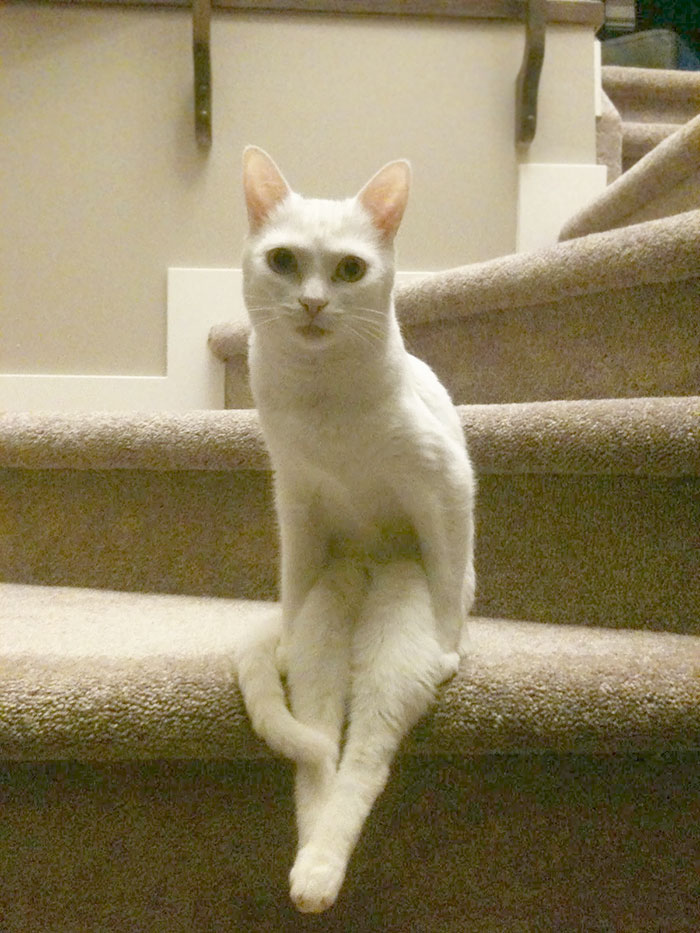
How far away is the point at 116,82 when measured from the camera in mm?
1661

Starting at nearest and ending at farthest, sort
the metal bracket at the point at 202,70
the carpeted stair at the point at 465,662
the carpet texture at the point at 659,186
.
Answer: the carpeted stair at the point at 465,662 < the carpet texture at the point at 659,186 < the metal bracket at the point at 202,70

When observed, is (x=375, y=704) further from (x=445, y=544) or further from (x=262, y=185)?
(x=262, y=185)

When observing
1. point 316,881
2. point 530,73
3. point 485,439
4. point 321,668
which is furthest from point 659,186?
point 316,881

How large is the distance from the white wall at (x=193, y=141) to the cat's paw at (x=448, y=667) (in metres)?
1.16

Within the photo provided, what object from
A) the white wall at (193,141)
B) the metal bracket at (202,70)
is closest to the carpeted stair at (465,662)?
the white wall at (193,141)

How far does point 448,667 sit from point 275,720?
0.16 meters

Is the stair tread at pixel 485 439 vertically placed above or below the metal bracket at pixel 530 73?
below

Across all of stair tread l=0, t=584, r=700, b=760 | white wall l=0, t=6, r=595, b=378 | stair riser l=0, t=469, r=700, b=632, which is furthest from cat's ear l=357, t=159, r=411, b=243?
white wall l=0, t=6, r=595, b=378

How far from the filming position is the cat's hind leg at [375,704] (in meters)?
0.54

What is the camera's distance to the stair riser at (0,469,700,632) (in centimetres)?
89

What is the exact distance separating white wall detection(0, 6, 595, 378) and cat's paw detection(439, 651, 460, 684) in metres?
1.16

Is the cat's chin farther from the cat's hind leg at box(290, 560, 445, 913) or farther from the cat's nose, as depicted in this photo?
the cat's hind leg at box(290, 560, 445, 913)

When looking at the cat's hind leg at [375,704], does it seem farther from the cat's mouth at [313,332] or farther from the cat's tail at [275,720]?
the cat's mouth at [313,332]

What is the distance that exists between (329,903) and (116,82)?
167cm
